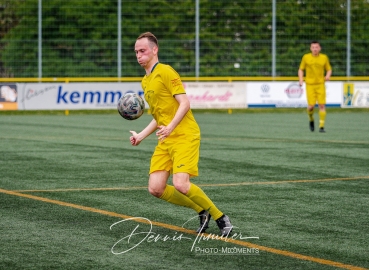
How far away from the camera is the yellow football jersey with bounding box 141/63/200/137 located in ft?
23.4

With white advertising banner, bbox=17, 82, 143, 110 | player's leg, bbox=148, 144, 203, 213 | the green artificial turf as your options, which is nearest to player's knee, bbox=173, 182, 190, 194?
player's leg, bbox=148, 144, 203, 213

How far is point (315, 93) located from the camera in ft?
70.8

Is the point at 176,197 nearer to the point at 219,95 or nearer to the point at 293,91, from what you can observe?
the point at 219,95

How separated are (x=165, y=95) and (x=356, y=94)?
83.9 feet

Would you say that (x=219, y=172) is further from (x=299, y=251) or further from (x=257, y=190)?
(x=299, y=251)

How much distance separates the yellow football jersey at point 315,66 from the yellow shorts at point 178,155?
47.5 feet

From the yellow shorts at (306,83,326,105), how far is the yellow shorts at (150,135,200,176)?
14.6m

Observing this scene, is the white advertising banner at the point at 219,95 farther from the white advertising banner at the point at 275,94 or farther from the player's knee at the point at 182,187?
the player's knee at the point at 182,187

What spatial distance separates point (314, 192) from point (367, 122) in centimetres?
1578

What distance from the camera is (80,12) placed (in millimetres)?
30891

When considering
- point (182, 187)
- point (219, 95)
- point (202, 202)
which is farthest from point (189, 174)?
point (219, 95)

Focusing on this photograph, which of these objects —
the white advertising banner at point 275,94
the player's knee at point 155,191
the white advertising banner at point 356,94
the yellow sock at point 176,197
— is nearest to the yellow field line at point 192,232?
the yellow sock at point 176,197

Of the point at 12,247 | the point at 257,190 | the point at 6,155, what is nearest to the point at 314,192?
the point at 257,190

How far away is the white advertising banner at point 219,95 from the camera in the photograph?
1204 inches
